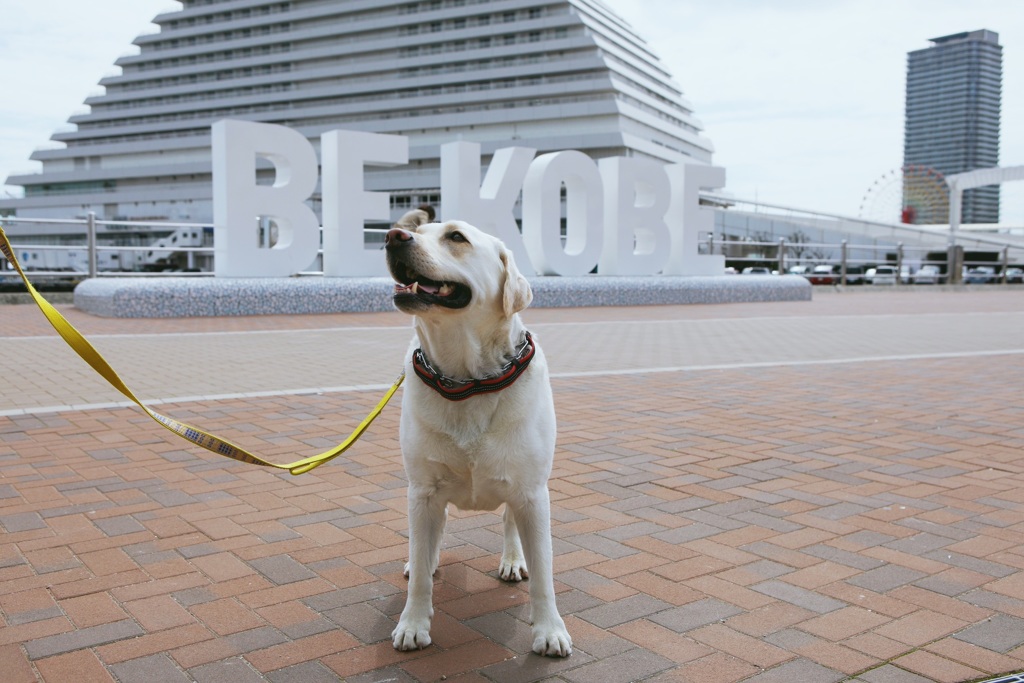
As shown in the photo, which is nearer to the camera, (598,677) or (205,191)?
(598,677)

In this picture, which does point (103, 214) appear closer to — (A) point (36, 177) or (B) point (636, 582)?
(A) point (36, 177)

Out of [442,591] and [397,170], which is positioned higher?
[397,170]

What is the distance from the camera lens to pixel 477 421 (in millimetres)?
2838

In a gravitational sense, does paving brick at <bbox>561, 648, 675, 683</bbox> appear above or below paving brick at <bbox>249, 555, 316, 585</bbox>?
below

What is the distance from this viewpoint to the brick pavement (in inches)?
109

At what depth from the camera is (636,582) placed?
3.38 metres

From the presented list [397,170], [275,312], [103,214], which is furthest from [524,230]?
[103,214]

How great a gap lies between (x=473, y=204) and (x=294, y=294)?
4.24 metres

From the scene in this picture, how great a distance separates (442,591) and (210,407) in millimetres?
3859

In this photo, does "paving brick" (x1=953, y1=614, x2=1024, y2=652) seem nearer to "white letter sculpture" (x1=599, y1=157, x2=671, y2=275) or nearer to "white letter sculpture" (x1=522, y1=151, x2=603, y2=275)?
"white letter sculpture" (x1=522, y1=151, x2=603, y2=275)

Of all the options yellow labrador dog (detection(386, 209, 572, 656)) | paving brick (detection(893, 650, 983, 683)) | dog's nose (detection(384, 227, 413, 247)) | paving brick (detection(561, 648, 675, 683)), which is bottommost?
paving brick (detection(561, 648, 675, 683))

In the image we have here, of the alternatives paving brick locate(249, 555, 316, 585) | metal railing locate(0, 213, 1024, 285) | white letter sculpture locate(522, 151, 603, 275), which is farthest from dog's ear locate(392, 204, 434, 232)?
white letter sculpture locate(522, 151, 603, 275)

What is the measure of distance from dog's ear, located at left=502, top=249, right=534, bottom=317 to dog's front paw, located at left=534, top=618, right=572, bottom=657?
38.7 inches

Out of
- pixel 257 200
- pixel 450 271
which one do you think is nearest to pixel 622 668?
pixel 450 271
